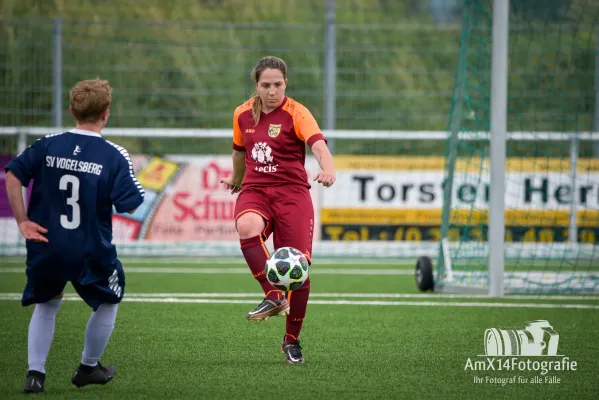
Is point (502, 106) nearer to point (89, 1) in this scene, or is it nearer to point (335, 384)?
point (335, 384)

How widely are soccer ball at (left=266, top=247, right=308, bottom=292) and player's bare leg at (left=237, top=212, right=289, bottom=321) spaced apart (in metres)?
0.08

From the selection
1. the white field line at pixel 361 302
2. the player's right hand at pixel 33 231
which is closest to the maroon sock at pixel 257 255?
the player's right hand at pixel 33 231

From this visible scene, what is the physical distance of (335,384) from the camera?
17.4ft

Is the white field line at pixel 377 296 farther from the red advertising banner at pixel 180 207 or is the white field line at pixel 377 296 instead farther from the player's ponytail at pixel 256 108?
the red advertising banner at pixel 180 207

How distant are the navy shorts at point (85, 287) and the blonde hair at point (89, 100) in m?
0.74

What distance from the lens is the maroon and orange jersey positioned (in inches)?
239

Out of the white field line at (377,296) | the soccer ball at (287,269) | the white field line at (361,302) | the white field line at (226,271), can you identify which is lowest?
the white field line at (226,271)

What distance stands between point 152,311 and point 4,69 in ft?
26.5

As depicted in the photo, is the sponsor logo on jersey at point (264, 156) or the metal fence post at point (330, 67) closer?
the sponsor logo on jersey at point (264, 156)

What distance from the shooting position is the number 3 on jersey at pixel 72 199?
489cm

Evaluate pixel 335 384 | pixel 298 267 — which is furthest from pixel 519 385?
pixel 298 267

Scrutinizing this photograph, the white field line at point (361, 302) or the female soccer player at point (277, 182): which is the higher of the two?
the female soccer player at point (277, 182)

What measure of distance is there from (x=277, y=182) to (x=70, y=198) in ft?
5.15

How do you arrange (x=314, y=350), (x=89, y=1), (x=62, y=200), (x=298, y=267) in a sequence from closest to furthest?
(x=62, y=200) → (x=298, y=267) → (x=314, y=350) → (x=89, y=1)
